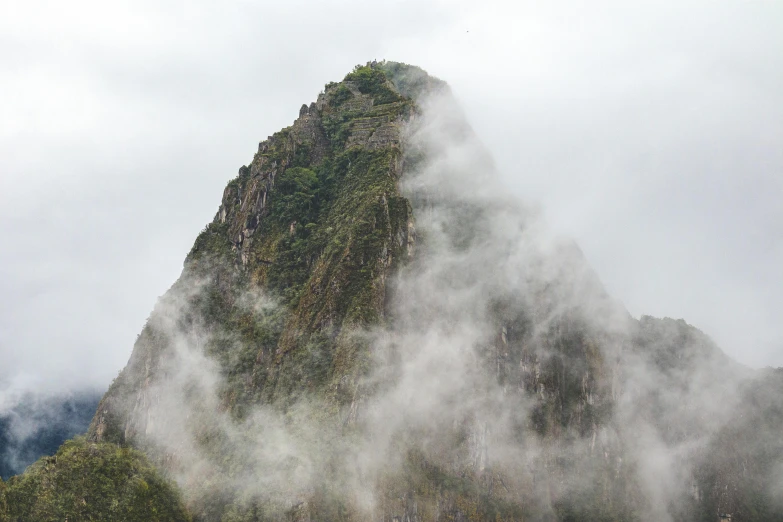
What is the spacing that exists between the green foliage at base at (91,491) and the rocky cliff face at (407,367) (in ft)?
24.5

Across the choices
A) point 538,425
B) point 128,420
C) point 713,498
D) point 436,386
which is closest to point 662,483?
point 713,498

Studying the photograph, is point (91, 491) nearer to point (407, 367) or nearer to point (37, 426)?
point (407, 367)

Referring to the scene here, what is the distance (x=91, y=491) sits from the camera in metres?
75.0

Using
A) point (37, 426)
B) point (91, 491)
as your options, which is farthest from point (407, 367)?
point (37, 426)

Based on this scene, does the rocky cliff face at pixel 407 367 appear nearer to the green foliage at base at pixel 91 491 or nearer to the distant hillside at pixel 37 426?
the green foliage at base at pixel 91 491

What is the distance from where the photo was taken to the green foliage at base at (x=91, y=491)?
232 feet

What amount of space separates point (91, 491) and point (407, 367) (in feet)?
152

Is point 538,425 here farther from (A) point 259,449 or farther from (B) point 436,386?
(A) point 259,449

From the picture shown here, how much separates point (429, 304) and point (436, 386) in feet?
46.5

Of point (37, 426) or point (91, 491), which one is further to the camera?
point (37, 426)

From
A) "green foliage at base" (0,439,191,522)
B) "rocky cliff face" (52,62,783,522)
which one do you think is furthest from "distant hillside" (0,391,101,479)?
"green foliage at base" (0,439,191,522)

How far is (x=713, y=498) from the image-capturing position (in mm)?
118125

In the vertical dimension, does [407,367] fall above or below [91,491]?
above

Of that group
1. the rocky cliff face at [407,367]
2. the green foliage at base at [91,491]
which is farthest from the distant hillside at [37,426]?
the green foliage at base at [91,491]
